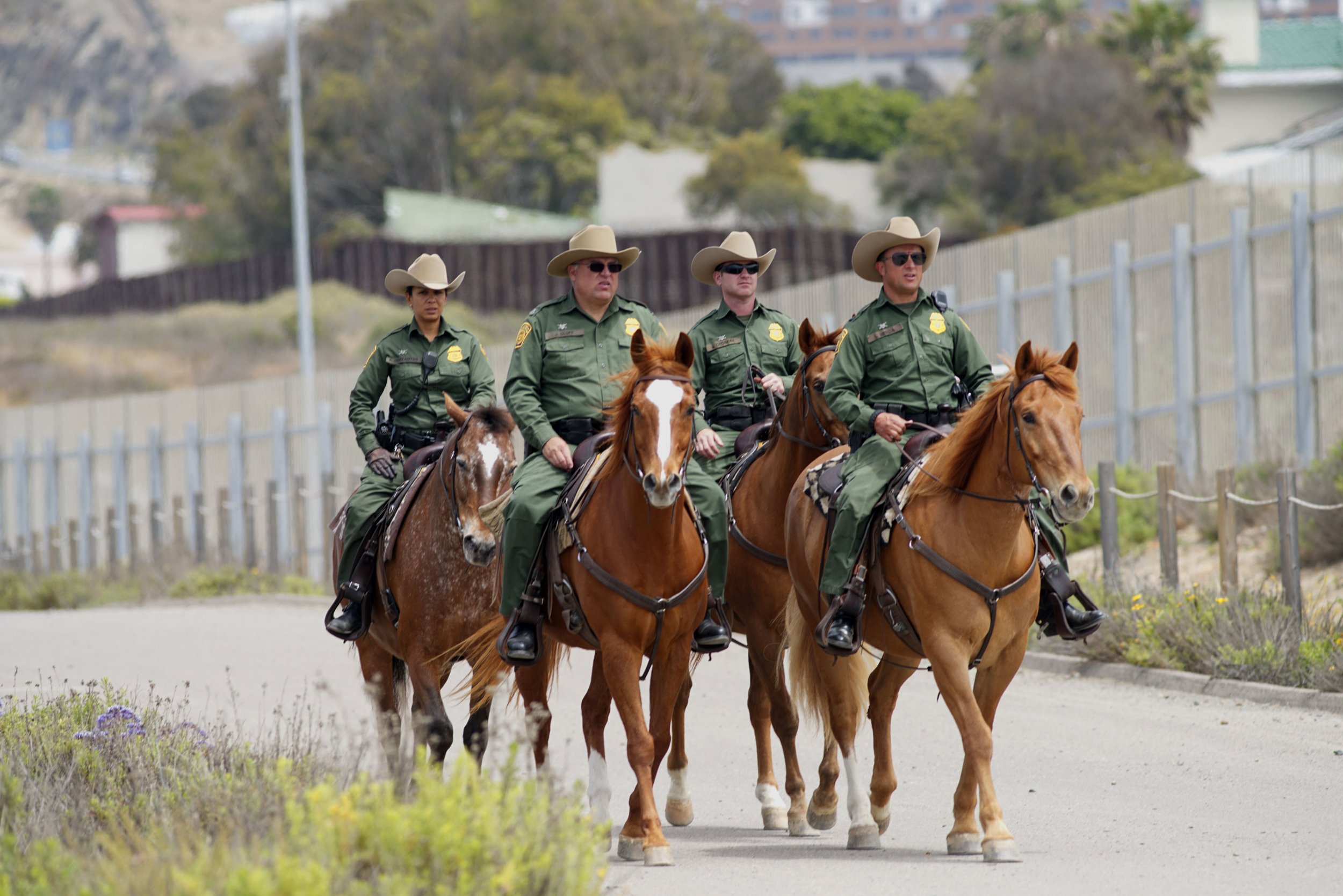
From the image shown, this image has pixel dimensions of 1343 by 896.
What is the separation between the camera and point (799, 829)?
9.66 metres

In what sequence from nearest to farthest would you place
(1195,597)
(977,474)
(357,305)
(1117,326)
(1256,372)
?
(977,474), (1195,597), (1256,372), (1117,326), (357,305)

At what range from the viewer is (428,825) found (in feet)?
19.0

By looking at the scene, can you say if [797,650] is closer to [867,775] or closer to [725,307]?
[867,775]

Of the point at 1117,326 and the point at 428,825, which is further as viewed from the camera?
the point at 1117,326

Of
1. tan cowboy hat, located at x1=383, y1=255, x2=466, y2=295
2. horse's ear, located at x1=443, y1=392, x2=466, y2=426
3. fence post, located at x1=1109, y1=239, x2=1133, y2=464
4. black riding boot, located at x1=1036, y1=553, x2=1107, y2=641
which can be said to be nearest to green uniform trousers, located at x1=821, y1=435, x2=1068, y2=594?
black riding boot, located at x1=1036, y1=553, x2=1107, y2=641

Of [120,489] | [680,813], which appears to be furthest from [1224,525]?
[120,489]

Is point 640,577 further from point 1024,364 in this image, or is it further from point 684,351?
point 1024,364

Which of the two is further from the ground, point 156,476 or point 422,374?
point 422,374

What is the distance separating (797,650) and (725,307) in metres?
2.58

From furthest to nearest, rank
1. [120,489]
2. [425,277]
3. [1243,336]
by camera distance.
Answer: [120,489], [1243,336], [425,277]

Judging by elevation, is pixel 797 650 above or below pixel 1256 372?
below

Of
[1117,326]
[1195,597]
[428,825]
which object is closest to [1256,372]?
[1117,326]

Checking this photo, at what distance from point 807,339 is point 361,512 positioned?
2715mm

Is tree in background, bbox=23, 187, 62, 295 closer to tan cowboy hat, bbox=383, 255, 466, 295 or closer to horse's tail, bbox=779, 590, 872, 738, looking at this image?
tan cowboy hat, bbox=383, 255, 466, 295
